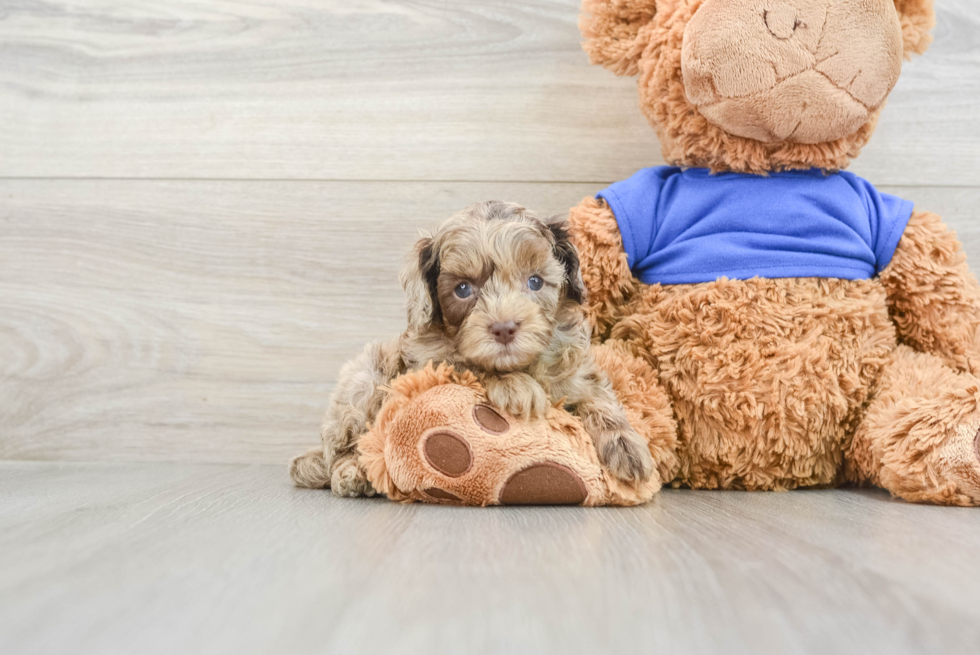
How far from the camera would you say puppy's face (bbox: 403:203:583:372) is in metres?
0.97

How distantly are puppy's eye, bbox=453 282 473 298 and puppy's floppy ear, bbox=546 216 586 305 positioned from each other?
156 millimetres

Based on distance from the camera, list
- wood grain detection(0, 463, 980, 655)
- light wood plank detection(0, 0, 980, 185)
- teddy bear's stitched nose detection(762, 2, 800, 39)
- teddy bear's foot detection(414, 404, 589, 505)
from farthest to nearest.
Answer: light wood plank detection(0, 0, 980, 185) < teddy bear's stitched nose detection(762, 2, 800, 39) < teddy bear's foot detection(414, 404, 589, 505) < wood grain detection(0, 463, 980, 655)

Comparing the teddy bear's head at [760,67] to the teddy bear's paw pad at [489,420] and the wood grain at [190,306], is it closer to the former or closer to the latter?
the wood grain at [190,306]

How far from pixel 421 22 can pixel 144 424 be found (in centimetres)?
103

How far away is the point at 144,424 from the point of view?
5.10 feet

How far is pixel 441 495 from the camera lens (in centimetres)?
98

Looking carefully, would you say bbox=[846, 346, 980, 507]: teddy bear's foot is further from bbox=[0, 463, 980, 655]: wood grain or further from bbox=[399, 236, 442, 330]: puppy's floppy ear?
bbox=[399, 236, 442, 330]: puppy's floppy ear

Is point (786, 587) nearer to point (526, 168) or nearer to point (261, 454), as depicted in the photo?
point (526, 168)

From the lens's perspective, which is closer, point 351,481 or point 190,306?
point 351,481

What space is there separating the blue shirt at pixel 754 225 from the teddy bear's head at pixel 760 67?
39 millimetres

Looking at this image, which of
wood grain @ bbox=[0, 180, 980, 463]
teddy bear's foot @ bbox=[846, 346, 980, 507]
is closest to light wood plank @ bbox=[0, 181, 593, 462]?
wood grain @ bbox=[0, 180, 980, 463]

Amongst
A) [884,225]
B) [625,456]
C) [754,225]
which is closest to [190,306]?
[625,456]

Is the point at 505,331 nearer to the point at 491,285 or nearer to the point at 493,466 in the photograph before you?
the point at 491,285

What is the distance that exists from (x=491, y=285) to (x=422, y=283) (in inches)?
4.1
